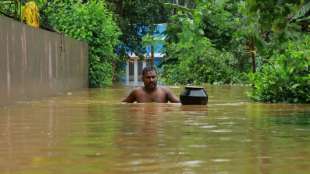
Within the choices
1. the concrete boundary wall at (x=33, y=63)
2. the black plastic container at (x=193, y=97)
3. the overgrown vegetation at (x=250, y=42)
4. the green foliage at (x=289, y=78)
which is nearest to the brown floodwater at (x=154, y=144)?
the overgrown vegetation at (x=250, y=42)

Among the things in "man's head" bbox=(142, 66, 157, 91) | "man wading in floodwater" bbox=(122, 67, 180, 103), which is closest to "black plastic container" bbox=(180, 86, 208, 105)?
"man wading in floodwater" bbox=(122, 67, 180, 103)

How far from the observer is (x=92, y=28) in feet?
84.7

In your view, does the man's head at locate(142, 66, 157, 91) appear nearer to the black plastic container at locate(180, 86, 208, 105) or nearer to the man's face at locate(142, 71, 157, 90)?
the man's face at locate(142, 71, 157, 90)

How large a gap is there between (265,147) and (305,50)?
808 centimetres

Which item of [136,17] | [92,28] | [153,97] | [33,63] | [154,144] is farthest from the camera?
[136,17]

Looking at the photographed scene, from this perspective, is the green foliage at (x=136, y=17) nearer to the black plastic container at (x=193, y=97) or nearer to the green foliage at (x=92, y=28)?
the green foliage at (x=92, y=28)

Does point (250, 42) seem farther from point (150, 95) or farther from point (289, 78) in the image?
point (150, 95)

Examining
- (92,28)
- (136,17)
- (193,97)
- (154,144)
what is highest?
(136,17)

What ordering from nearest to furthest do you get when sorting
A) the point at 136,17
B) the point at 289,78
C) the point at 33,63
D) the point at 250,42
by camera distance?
the point at 289,78 → the point at 33,63 → the point at 250,42 → the point at 136,17

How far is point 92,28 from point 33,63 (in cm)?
1075

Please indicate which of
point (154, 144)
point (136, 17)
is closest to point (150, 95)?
point (154, 144)

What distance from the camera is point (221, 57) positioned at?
103 feet

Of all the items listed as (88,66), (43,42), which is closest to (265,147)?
(43,42)

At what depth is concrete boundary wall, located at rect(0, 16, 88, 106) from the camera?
41.2 feet
